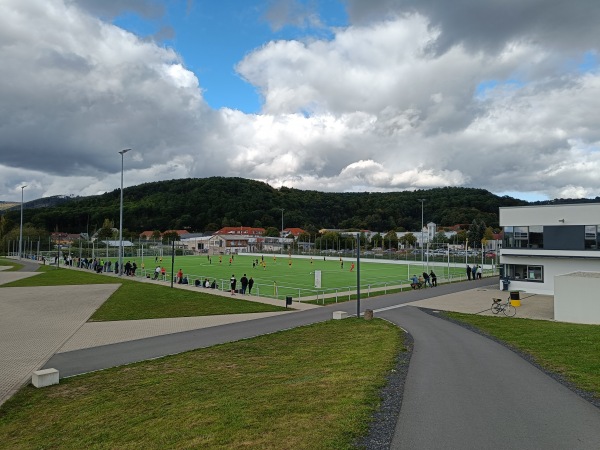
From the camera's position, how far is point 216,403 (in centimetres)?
912

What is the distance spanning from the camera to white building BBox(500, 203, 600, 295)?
1179 inches

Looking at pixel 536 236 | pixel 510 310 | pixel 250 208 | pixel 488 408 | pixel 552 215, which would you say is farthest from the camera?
pixel 250 208

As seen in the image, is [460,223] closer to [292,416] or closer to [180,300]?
[180,300]

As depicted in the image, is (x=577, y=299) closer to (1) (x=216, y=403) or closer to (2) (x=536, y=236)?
(2) (x=536, y=236)

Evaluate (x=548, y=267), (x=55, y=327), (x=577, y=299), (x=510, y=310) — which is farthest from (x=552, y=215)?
(x=55, y=327)

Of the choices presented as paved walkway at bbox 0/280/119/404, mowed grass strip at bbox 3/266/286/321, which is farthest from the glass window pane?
paved walkway at bbox 0/280/119/404

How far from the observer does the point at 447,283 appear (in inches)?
1567

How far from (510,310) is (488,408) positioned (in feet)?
59.3

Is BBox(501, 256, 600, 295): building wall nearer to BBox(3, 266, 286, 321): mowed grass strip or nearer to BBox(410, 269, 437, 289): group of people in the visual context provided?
BBox(410, 269, 437, 289): group of people

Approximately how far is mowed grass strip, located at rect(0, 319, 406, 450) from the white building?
22139 millimetres

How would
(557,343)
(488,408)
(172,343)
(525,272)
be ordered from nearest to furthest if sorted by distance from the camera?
(488,408), (557,343), (172,343), (525,272)

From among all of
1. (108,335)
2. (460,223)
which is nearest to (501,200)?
(460,223)

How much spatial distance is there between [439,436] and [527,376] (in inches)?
188

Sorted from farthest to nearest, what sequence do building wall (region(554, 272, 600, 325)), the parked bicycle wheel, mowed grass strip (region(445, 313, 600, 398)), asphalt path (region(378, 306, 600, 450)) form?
the parked bicycle wheel, building wall (region(554, 272, 600, 325)), mowed grass strip (region(445, 313, 600, 398)), asphalt path (region(378, 306, 600, 450))
